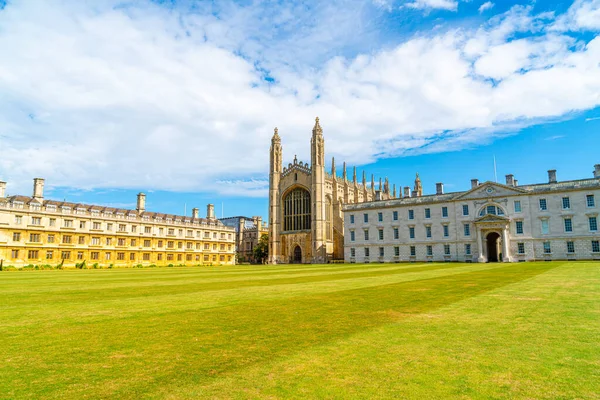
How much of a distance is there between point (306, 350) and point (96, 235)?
194 feet

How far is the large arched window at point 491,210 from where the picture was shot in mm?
50125

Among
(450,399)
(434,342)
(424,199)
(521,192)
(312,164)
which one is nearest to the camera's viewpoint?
(450,399)

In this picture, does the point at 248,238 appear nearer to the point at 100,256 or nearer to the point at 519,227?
the point at 100,256

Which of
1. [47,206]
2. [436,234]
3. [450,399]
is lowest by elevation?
[450,399]

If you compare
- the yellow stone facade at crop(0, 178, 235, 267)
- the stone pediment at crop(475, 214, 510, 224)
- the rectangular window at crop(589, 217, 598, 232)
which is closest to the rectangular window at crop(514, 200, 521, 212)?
the stone pediment at crop(475, 214, 510, 224)

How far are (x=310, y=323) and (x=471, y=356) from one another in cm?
348

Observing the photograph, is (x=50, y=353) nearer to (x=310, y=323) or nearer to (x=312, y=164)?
(x=310, y=323)

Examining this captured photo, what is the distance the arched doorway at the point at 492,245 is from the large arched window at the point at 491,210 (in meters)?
4.00

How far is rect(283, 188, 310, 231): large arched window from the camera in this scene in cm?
7444

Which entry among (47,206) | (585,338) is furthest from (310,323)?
(47,206)

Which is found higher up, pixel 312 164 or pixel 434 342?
pixel 312 164

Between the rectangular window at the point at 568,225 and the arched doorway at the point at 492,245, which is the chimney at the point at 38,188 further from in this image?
the rectangular window at the point at 568,225

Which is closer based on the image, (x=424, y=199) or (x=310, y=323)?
(x=310, y=323)

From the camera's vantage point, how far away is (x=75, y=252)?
54.2 meters
